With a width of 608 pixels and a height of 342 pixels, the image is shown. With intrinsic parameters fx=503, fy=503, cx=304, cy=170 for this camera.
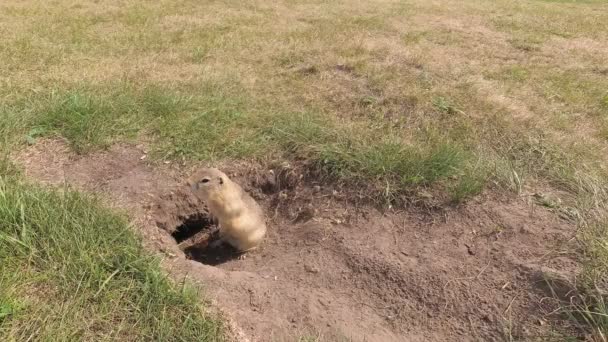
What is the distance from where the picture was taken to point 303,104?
450 cm

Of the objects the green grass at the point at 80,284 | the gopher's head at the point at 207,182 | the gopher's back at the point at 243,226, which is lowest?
the gopher's back at the point at 243,226

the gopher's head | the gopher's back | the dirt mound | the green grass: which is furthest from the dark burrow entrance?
the green grass

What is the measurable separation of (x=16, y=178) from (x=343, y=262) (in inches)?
79.0

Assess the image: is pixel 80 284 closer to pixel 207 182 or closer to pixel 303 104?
pixel 207 182

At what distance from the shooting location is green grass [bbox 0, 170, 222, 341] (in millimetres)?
2072

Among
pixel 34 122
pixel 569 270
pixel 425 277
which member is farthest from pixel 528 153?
pixel 34 122

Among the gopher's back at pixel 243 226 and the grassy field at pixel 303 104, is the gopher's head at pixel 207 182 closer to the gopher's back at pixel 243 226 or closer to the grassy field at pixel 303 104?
the gopher's back at pixel 243 226

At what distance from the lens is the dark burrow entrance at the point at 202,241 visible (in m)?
3.34

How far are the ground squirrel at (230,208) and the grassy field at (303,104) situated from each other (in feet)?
1.85

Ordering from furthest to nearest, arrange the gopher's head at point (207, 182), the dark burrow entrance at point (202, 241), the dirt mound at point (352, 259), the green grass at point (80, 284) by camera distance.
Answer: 1. the dark burrow entrance at point (202, 241)
2. the gopher's head at point (207, 182)
3. the dirt mound at point (352, 259)
4. the green grass at point (80, 284)

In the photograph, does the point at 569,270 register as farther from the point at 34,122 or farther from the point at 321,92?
the point at 34,122

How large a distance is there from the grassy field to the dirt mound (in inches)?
7.1

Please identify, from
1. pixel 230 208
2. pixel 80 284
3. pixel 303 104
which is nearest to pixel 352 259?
pixel 230 208

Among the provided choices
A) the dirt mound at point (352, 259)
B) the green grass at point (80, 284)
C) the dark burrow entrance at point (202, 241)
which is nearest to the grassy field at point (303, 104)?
the green grass at point (80, 284)
